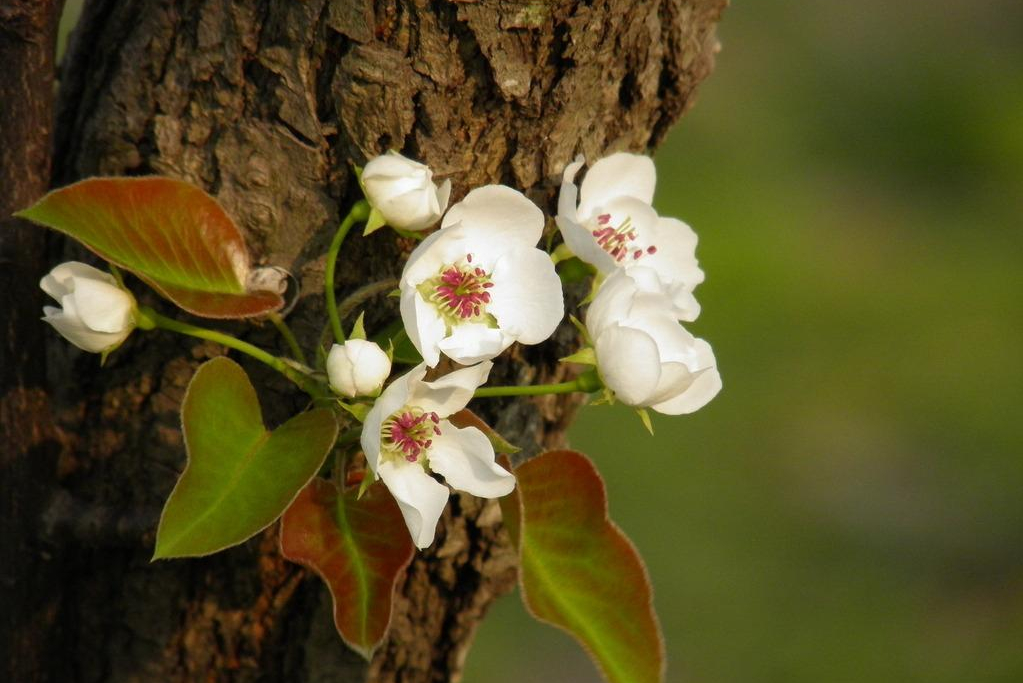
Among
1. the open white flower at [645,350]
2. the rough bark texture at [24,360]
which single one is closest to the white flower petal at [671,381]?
the open white flower at [645,350]

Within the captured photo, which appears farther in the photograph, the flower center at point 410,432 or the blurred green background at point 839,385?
the blurred green background at point 839,385

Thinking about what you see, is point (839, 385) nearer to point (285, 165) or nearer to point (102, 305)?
point (285, 165)

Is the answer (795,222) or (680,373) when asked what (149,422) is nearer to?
(680,373)

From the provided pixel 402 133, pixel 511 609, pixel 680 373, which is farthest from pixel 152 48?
pixel 511 609

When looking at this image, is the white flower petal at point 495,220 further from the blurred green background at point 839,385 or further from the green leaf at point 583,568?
the blurred green background at point 839,385

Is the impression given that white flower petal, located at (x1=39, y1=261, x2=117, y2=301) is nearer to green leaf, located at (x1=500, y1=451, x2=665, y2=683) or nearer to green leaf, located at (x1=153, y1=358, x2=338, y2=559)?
green leaf, located at (x1=153, y1=358, x2=338, y2=559)

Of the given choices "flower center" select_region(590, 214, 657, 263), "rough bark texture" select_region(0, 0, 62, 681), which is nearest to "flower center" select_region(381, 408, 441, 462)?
"flower center" select_region(590, 214, 657, 263)
